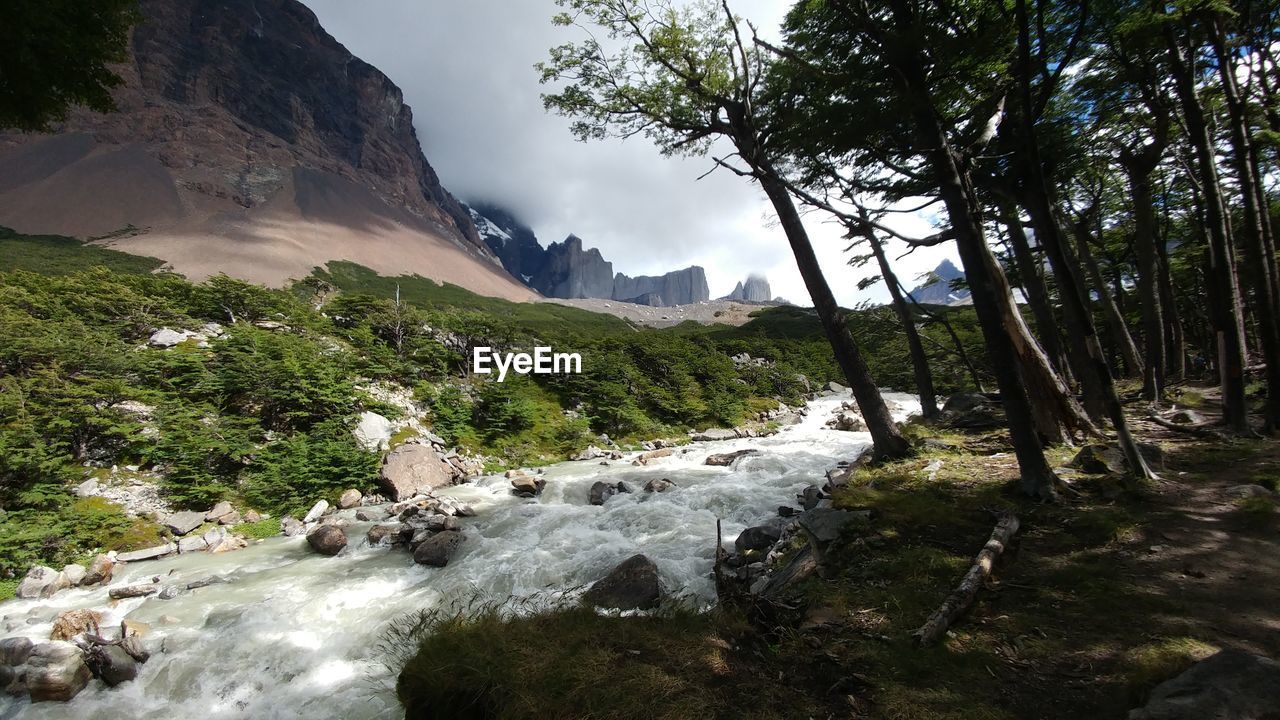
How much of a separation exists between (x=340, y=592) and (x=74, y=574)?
5047 millimetres

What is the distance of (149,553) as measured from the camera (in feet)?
30.2

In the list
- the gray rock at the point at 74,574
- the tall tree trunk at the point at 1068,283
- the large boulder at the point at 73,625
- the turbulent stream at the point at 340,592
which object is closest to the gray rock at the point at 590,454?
the turbulent stream at the point at 340,592

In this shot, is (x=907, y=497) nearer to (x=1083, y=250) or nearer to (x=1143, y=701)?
(x=1143, y=701)

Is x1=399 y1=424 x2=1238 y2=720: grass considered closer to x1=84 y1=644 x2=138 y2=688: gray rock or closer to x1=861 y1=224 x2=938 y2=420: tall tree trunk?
x1=84 y1=644 x2=138 y2=688: gray rock

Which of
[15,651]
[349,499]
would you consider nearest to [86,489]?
[349,499]

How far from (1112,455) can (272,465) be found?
18786 mm

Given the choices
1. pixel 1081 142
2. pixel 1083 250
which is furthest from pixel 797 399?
pixel 1081 142

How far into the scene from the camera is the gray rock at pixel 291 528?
1073cm

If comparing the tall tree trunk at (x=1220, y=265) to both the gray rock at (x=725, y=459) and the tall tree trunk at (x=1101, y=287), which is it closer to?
the tall tree trunk at (x=1101, y=287)

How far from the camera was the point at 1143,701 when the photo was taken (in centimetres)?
274

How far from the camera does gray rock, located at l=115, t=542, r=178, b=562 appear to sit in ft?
29.5

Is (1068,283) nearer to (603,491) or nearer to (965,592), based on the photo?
(965,592)

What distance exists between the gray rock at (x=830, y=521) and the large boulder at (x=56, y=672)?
8864 mm

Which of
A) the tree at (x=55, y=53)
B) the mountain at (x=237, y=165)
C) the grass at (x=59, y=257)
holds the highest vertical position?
the mountain at (x=237, y=165)
